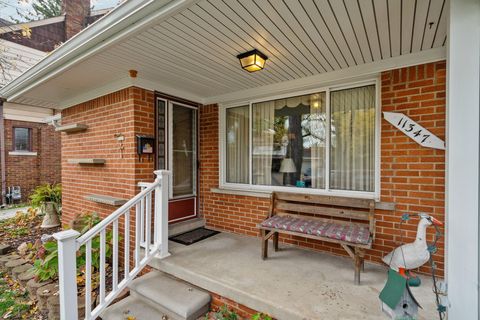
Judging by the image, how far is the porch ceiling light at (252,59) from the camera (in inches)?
93.6

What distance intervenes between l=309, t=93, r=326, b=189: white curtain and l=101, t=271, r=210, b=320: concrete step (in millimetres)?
1969

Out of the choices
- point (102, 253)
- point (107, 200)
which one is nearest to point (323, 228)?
point (102, 253)

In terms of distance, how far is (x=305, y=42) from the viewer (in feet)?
7.29

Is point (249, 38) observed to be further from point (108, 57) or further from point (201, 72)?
point (108, 57)

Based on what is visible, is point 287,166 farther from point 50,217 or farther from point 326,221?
point 50,217

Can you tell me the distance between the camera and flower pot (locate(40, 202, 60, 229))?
5.09 meters

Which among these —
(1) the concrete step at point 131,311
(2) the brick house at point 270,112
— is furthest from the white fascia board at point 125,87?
(1) the concrete step at point 131,311

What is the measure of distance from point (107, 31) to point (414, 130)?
10.2 feet

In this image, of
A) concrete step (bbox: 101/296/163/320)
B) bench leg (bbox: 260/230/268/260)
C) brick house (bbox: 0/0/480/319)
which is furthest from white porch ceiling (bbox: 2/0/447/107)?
concrete step (bbox: 101/296/163/320)

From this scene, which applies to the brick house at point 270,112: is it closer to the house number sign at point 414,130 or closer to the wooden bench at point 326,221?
the house number sign at point 414,130

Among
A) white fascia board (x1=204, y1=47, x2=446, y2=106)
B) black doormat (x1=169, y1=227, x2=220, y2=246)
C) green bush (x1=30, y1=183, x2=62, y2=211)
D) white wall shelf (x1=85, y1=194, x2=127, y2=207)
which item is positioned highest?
white fascia board (x1=204, y1=47, x2=446, y2=106)

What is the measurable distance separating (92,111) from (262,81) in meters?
2.73

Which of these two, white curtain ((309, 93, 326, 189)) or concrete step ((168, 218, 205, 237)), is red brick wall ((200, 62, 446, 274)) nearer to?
white curtain ((309, 93, 326, 189))

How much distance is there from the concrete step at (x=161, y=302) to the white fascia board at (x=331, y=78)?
2.68 metres
